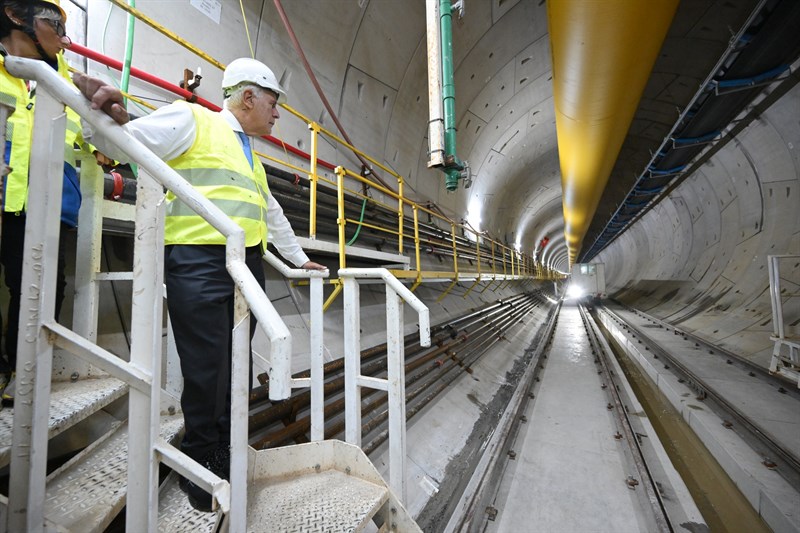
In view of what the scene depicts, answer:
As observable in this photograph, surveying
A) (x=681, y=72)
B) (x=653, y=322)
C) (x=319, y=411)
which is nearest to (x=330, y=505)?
(x=319, y=411)

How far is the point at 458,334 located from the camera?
4.68m

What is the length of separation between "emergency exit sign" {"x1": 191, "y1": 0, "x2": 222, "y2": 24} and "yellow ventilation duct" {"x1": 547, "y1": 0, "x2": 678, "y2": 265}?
2858 mm

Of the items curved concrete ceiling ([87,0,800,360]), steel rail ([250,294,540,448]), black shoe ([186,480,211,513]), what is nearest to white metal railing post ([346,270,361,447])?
steel rail ([250,294,540,448])

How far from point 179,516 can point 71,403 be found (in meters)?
0.60

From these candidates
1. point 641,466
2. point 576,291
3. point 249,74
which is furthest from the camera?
point 576,291

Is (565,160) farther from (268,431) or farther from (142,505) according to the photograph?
(142,505)

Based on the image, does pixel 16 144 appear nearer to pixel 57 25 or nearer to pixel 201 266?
pixel 57 25

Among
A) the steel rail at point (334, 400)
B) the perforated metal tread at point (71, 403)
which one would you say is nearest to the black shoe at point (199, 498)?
the perforated metal tread at point (71, 403)

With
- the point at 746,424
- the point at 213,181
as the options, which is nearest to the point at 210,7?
the point at 213,181

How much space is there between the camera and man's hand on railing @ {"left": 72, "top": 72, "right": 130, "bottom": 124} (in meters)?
0.81

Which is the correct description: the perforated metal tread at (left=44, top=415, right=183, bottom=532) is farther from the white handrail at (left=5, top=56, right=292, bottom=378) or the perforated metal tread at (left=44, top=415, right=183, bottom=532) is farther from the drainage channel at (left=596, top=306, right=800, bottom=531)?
the drainage channel at (left=596, top=306, right=800, bottom=531)

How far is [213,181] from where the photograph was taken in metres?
1.25

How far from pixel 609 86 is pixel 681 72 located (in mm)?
3496

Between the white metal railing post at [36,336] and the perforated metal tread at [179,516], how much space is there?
359 mm
